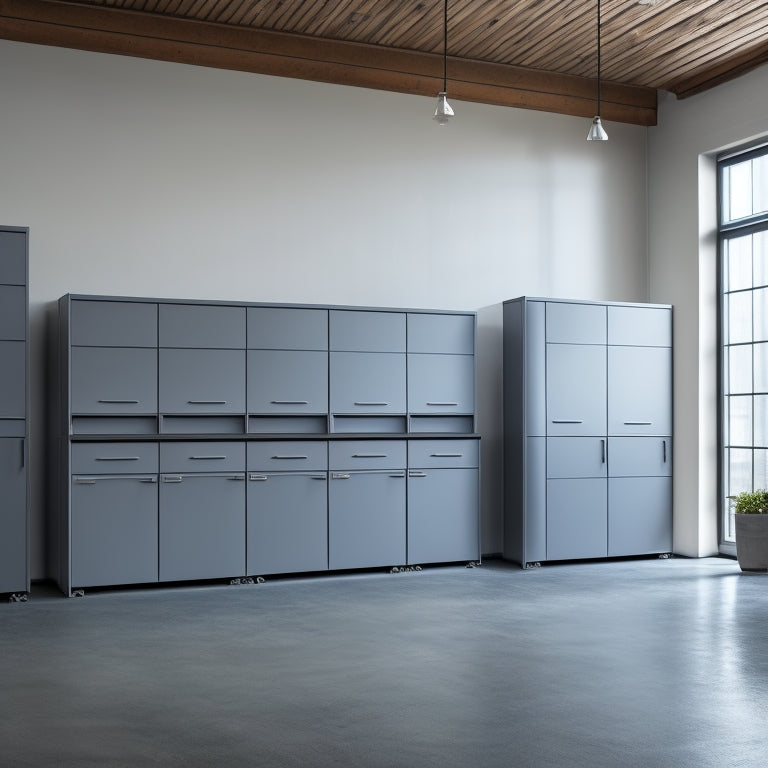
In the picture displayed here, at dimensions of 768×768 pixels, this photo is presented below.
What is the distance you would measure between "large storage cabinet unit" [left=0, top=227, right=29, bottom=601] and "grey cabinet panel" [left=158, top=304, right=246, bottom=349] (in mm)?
967

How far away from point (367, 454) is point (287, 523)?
2.68 ft

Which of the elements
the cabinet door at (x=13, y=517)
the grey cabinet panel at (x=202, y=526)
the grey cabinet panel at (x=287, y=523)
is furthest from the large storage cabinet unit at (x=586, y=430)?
the cabinet door at (x=13, y=517)

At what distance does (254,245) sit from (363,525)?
2366 millimetres

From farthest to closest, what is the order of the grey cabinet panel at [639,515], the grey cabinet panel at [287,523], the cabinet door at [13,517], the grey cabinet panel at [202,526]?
the grey cabinet panel at [639,515]
the grey cabinet panel at [287,523]
the grey cabinet panel at [202,526]
the cabinet door at [13,517]

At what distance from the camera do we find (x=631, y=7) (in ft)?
23.7

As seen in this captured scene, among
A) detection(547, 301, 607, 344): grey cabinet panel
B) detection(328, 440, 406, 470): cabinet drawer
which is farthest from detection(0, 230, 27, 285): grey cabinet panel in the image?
detection(547, 301, 607, 344): grey cabinet panel

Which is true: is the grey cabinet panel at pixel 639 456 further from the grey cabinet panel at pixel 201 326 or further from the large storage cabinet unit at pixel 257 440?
the grey cabinet panel at pixel 201 326

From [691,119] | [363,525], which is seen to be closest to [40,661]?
[363,525]

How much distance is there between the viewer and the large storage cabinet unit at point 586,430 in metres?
8.16

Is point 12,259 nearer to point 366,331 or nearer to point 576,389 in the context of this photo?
point 366,331

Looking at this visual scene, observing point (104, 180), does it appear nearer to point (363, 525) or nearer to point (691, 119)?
point (363, 525)

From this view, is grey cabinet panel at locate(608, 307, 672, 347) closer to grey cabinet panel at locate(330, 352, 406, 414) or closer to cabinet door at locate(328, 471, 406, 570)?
grey cabinet panel at locate(330, 352, 406, 414)

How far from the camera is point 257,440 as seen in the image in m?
7.34

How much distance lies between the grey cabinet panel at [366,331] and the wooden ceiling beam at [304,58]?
200 cm
